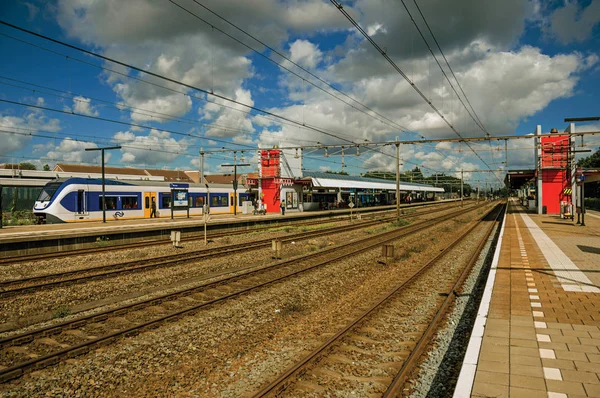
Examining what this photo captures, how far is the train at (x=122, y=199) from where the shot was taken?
87.7 feet

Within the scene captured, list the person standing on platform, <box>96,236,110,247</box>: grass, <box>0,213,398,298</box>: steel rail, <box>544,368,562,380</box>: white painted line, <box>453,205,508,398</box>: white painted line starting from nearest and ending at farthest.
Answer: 1. <box>453,205,508,398</box>: white painted line
2. <box>544,368,562,380</box>: white painted line
3. <box>0,213,398,298</box>: steel rail
4. <box>96,236,110,247</box>: grass
5. the person standing on platform

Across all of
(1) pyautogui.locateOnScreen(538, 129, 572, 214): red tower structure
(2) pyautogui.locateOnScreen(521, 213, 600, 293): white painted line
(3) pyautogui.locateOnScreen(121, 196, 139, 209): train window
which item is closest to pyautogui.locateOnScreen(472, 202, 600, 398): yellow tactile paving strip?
(2) pyautogui.locateOnScreen(521, 213, 600, 293): white painted line

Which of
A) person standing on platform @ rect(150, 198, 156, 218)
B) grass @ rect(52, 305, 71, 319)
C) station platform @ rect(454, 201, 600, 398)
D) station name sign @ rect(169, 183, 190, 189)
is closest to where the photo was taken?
station platform @ rect(454, 201, 600, 398)

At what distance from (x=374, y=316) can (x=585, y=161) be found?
115m

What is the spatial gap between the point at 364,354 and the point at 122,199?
29.1 meters

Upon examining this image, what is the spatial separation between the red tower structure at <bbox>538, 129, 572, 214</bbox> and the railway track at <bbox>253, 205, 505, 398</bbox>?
3882 centimetres

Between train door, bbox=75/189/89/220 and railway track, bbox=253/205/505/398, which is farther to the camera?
train door, bbox=75/189/89/220

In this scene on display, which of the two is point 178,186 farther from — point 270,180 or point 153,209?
point 270,180

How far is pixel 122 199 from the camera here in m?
31.1

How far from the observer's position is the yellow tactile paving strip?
187 inches

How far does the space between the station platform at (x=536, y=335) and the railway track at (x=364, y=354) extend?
88 cm

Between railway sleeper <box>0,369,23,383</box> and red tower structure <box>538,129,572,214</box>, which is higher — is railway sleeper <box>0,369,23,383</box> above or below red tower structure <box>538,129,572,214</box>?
below

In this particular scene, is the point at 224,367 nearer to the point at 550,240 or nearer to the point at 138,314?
the point at 138,314

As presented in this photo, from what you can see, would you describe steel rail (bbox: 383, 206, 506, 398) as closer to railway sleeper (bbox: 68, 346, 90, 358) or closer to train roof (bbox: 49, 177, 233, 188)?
railway sleeper (bbox: 68, 346, 90, 358)
